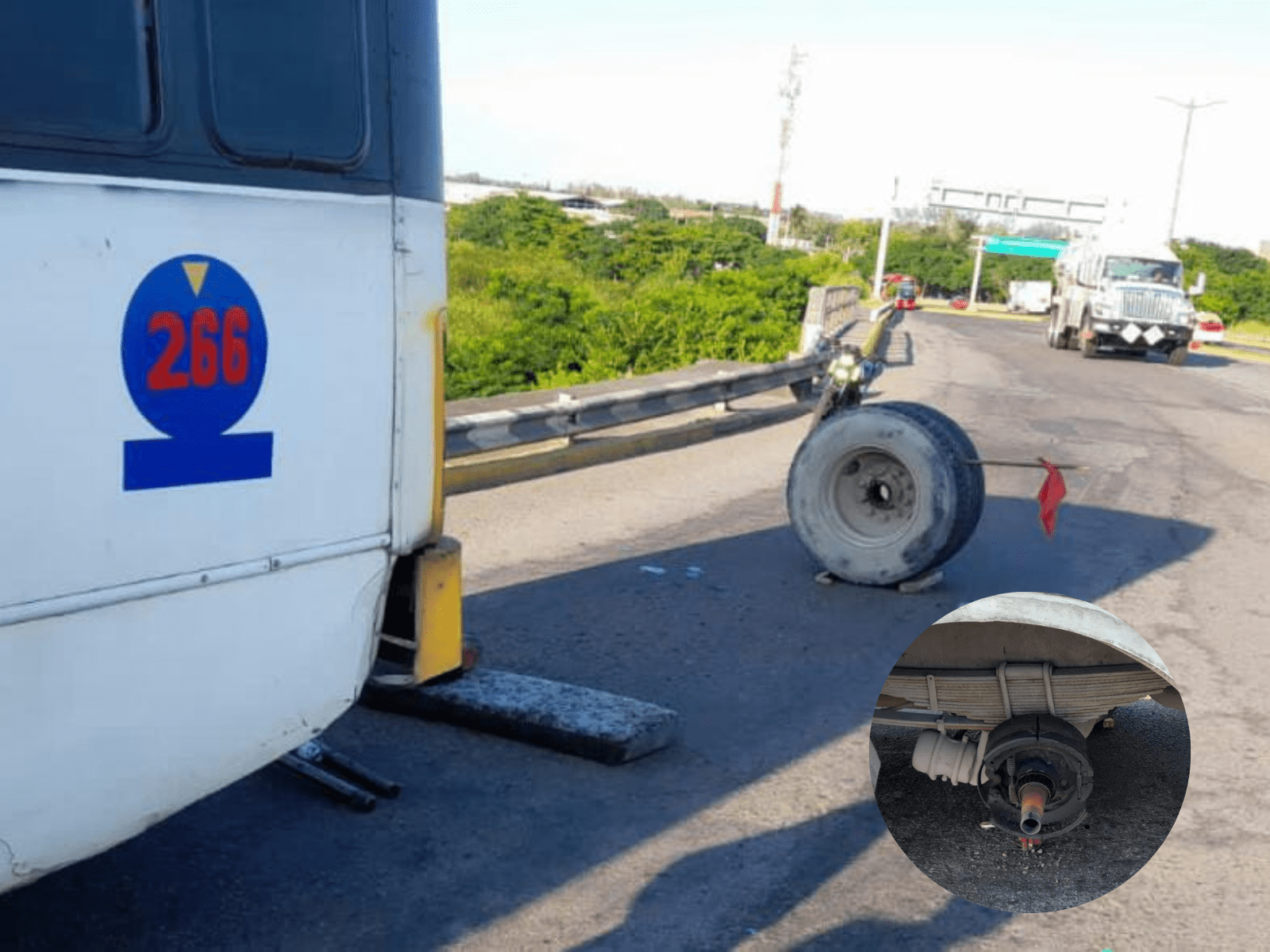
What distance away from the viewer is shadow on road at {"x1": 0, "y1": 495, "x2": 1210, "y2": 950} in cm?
391

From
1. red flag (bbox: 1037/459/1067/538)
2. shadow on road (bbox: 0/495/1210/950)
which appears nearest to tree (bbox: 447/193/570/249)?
shadow on road (bbox: 0/495/1210/950)

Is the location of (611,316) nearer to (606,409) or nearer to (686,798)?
(606,409)

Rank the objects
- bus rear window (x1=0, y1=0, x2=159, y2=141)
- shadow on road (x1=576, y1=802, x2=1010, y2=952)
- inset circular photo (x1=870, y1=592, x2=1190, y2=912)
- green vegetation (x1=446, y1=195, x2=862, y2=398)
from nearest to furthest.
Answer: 1. inset circular photo (x1=870, y1=592, x2=1190, y2=912)
2. bus rear window (x1=0, y1=0, x2=159, y2=141)
3. shadow on road (x1=576, y1=802, x2=1010, y2=952)
4. green vegetation (x1=446, y1=195, x2=862, y2=398)

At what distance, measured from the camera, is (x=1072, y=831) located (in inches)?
71.2

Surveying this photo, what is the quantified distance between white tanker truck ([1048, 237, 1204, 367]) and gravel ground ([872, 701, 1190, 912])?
2955 cm

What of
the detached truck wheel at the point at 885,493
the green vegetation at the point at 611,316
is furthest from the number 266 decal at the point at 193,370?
the green vegetation at the point at 611,316

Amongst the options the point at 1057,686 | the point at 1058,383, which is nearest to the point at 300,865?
the point at 1057,686

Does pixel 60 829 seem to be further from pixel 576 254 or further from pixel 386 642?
pixel 576 254

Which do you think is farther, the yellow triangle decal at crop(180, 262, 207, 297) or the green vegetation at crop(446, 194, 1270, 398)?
the green vegetation at crop(446, 194, 1270, 398)

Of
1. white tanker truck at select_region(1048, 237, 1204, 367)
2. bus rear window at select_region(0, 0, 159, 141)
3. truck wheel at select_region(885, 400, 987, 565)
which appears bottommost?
white tanker truck at select_region(1048, 237, 1204, 367)

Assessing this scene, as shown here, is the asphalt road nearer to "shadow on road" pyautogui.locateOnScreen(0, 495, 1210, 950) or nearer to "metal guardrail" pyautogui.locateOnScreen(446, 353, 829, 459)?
"shadow on road" pyautogui.locateOnScreen(0, 495, 1210, 950)

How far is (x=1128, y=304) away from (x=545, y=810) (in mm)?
28002

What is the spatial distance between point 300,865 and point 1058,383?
20654 millimetres

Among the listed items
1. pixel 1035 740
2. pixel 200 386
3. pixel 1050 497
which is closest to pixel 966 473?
pixel 1050 497
